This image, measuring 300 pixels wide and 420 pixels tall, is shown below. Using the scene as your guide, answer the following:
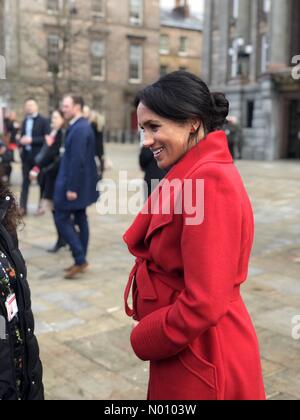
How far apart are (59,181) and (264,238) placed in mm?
3827

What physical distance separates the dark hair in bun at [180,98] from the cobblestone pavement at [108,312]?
7.66 feet

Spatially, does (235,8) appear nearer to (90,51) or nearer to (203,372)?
(90,51)

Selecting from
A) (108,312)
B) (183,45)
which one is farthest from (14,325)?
(183,45)

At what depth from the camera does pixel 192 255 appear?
5.66 feet

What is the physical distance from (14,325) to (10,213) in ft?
1.53

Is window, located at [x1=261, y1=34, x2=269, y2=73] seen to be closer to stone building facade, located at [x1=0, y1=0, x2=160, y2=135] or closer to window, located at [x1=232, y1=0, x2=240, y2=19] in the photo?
window, located at [x1=232, y1=0, x2=240, y2=19]

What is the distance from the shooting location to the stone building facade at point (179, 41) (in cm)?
5472

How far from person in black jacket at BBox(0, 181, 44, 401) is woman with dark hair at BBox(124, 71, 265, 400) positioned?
49 cm

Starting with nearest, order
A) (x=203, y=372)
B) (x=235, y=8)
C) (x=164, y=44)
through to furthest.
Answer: (x=203, y=372) < (x=235, y=8) < (x=164, y=44)

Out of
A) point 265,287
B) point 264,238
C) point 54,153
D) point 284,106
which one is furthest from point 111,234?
point 284,106

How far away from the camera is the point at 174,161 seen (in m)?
1.94

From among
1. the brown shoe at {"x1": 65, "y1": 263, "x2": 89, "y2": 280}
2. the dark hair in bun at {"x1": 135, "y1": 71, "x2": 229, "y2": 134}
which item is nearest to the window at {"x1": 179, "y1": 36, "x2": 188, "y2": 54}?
the brown shoe at {"x1": 65, "y1": 263, "x2": 89, "y2": 280}

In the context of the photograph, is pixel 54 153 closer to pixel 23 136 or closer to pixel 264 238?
pixel 23 136

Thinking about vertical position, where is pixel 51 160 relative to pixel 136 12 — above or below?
below
